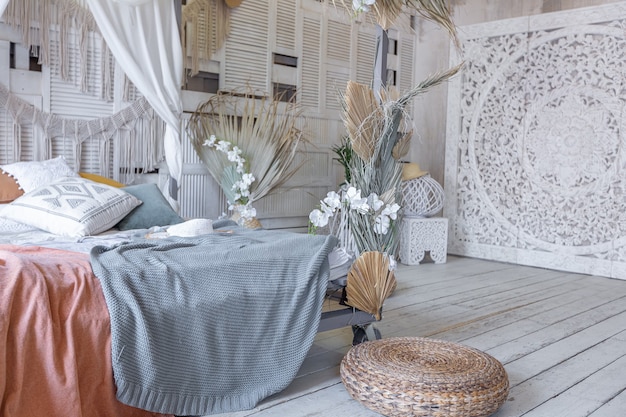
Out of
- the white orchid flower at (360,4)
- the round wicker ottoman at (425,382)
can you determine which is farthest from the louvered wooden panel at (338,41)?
the round wicker ottoman at (425,382)

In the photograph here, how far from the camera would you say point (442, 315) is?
359cm

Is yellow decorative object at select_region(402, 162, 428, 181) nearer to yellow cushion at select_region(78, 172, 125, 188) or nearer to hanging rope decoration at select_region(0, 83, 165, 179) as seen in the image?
hanging rope decoration at select_region(0, 83, 165, 179)

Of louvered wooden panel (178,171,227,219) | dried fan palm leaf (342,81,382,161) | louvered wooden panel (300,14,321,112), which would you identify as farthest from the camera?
louvered wooden panel (300,14,321,112)

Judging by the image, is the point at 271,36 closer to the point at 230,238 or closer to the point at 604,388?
the point at 230,238

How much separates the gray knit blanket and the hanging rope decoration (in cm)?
172

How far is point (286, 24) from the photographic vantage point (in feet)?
17.4

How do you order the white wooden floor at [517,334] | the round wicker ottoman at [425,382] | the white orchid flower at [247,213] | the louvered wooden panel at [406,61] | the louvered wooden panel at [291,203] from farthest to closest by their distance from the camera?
the louvered wooden panel at [406,61], the louvered wooden panel at [291,203], the white orchid flower at [247,213], the white wooden floor at [517,334], the round wicker ottoman at [425,382]

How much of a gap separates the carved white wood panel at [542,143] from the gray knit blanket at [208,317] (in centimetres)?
340

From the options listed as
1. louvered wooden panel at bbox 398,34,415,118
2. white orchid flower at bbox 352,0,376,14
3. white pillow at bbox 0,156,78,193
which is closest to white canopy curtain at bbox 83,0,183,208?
white pillow at bbox 0,156,78,193

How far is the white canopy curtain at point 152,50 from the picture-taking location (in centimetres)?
356

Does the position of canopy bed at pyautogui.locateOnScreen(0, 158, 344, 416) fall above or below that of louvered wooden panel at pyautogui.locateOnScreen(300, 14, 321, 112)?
below

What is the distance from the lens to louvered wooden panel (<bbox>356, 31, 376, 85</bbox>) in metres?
5.98

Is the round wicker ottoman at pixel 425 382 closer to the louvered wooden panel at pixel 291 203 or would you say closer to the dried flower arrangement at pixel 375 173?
the dried flower arrangement at pixel 375 173

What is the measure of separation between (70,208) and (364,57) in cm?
385
